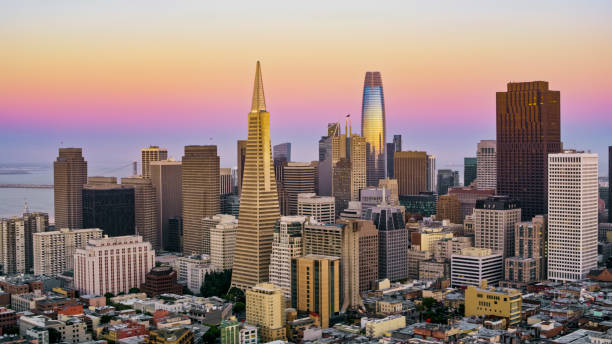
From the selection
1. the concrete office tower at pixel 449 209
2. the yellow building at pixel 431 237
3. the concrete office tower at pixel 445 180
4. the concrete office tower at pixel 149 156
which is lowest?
the yellow building at pixel 431 237

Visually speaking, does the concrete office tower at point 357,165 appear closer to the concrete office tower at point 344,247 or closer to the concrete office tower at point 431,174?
the concrete office tower at point 431,174

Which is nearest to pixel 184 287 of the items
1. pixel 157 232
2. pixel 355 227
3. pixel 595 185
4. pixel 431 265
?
pixel 355 227

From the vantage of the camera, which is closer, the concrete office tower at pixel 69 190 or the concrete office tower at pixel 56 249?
the concrete office tower at pixel 56 249

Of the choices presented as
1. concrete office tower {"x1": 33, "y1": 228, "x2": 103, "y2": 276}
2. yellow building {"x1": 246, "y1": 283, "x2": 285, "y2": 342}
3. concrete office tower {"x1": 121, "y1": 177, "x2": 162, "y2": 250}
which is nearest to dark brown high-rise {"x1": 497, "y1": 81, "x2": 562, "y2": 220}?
yellow building {"x1": 246, "y1": 283, "x2": 285, "y2": 342}

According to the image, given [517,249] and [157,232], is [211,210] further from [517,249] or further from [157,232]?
[517,249]

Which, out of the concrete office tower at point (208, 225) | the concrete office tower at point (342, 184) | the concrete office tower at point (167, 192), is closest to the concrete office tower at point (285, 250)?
the concrete office tower at point (208, 225)
